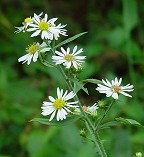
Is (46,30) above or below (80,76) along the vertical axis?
below

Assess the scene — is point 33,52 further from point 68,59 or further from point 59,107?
point 59,107

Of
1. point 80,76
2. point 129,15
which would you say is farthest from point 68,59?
point 129,15

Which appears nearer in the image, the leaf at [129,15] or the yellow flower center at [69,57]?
the yellow flower center at [69,57]

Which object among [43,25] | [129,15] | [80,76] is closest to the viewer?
[43,25]

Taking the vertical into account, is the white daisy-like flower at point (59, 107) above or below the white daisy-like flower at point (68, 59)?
below

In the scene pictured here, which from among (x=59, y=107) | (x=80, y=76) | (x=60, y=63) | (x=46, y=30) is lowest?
(x=59, y=107)

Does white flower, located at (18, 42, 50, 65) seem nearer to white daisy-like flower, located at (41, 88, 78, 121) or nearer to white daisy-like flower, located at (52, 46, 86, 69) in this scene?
white daisy-like flower, located at (52, 46, 86, 69)

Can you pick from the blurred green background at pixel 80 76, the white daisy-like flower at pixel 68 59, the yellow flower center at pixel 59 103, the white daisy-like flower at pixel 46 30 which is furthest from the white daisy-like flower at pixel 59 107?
the blurred green background at pixel 80 76

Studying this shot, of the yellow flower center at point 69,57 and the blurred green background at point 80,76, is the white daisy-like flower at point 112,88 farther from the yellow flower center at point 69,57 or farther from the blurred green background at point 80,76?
the blurred green background at point 80,76

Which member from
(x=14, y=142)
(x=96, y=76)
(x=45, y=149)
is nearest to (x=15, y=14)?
(x=96, y=76)
